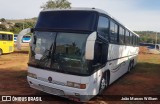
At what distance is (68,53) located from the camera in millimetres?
7691

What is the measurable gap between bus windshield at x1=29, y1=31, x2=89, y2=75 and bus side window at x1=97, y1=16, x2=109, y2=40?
1161mm

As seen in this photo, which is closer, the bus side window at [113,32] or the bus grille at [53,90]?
the bus grille at [53,90]

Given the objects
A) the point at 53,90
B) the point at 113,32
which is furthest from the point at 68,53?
the point at 113,32

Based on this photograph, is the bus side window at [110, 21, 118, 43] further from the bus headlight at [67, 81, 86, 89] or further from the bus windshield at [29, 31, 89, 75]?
the bus headlight at [67, 81, 86, 89]

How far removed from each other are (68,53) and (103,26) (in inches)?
84.2

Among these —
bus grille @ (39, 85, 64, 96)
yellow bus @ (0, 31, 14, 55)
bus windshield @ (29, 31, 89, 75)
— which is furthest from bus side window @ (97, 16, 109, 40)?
yellow bus @ (0, 31, 14, 55)

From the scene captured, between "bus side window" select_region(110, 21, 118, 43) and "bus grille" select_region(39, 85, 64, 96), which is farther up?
"bus side window" select_region(110, 21, 118, 43)

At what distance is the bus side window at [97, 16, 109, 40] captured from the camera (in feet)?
27.9

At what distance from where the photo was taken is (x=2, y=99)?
8.36m

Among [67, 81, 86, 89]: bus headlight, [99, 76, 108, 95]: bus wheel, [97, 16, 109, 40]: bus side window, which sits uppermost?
[97, 16, 109, 40]: bus side window

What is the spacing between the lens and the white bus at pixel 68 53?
7.43 metres

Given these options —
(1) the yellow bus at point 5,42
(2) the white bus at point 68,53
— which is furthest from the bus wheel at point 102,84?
(1) the yellow bus at point 5,42

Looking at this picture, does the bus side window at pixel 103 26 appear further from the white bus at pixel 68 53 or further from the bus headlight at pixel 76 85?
the bus headlight at pixel 76 85

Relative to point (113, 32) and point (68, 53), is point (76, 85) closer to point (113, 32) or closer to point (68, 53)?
point (68, 53)
